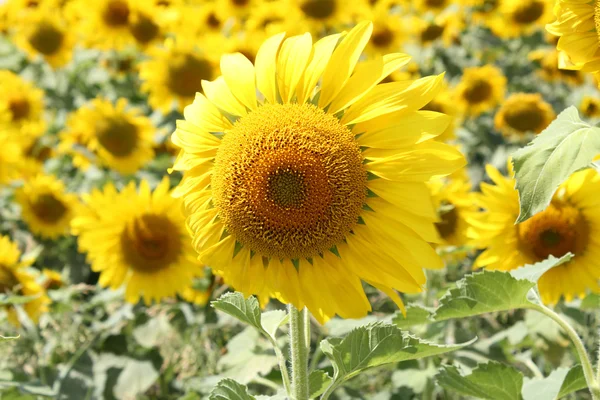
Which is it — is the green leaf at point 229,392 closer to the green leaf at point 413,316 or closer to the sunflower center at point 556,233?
the green leaf at point 413,316

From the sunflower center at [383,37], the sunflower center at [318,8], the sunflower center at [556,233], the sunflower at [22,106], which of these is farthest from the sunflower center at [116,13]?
the sunflower center at [556,233]

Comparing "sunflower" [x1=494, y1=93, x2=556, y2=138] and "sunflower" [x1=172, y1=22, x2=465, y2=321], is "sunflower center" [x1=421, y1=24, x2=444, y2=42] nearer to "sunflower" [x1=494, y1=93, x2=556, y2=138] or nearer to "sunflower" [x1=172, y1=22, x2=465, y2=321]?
"sunflower" [x1=494, y1=93, x2=556, y2=138]

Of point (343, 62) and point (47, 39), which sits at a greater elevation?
point (47, 39)

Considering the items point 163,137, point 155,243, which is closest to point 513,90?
point 163,137

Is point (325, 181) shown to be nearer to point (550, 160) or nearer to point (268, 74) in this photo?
point (268, 74)

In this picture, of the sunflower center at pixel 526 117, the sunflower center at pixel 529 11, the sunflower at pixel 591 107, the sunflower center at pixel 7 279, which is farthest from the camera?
the sunflower center at pixel 529 11

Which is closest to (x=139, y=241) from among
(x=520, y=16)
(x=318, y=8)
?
(x=318, y=8)

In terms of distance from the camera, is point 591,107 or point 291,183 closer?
point 291,183
